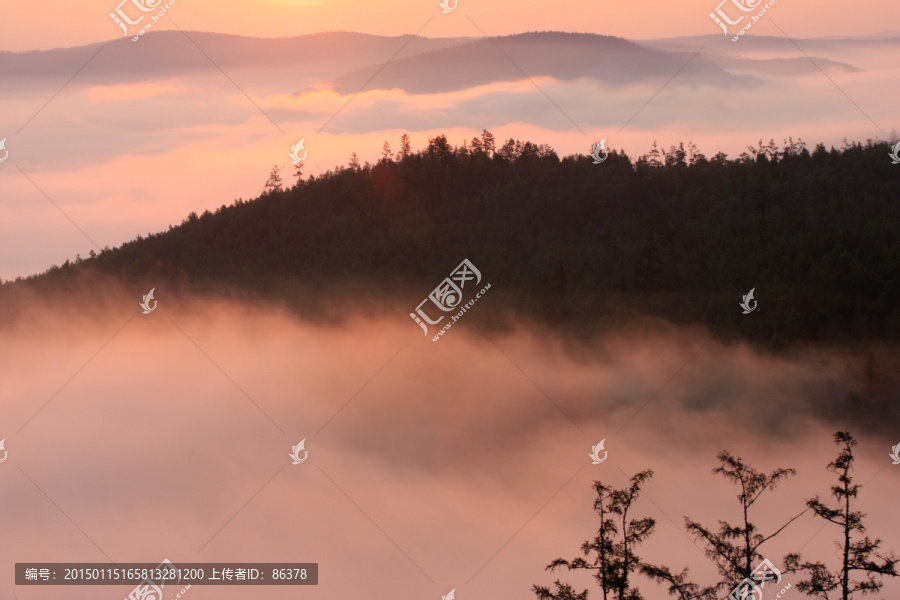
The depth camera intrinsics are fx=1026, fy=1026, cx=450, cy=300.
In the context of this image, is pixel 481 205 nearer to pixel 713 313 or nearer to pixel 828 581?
pixel 713 313

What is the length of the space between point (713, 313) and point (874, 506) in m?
43.4

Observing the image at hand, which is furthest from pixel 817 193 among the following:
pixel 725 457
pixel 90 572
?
pixel 725 457

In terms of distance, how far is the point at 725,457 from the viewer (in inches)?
1209

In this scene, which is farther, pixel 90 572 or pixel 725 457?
pixel 90 572

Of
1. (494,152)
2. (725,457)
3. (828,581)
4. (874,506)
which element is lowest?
(828,581)

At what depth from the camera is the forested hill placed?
16025cm

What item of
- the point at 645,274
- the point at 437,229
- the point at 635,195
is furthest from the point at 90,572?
the point at 635,195

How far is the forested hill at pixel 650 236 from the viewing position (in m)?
160

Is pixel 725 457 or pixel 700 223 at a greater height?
pixel 700 223

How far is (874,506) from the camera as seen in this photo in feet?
573

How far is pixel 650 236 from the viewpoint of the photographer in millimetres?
142625

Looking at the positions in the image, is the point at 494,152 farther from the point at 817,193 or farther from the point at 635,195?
the point at 817,193

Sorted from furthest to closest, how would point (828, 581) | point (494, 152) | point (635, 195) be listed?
1. point (494, 152)
2. point (635, 195)
3. point (828, 581)

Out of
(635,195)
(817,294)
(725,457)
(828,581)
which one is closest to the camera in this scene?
(828,581)
